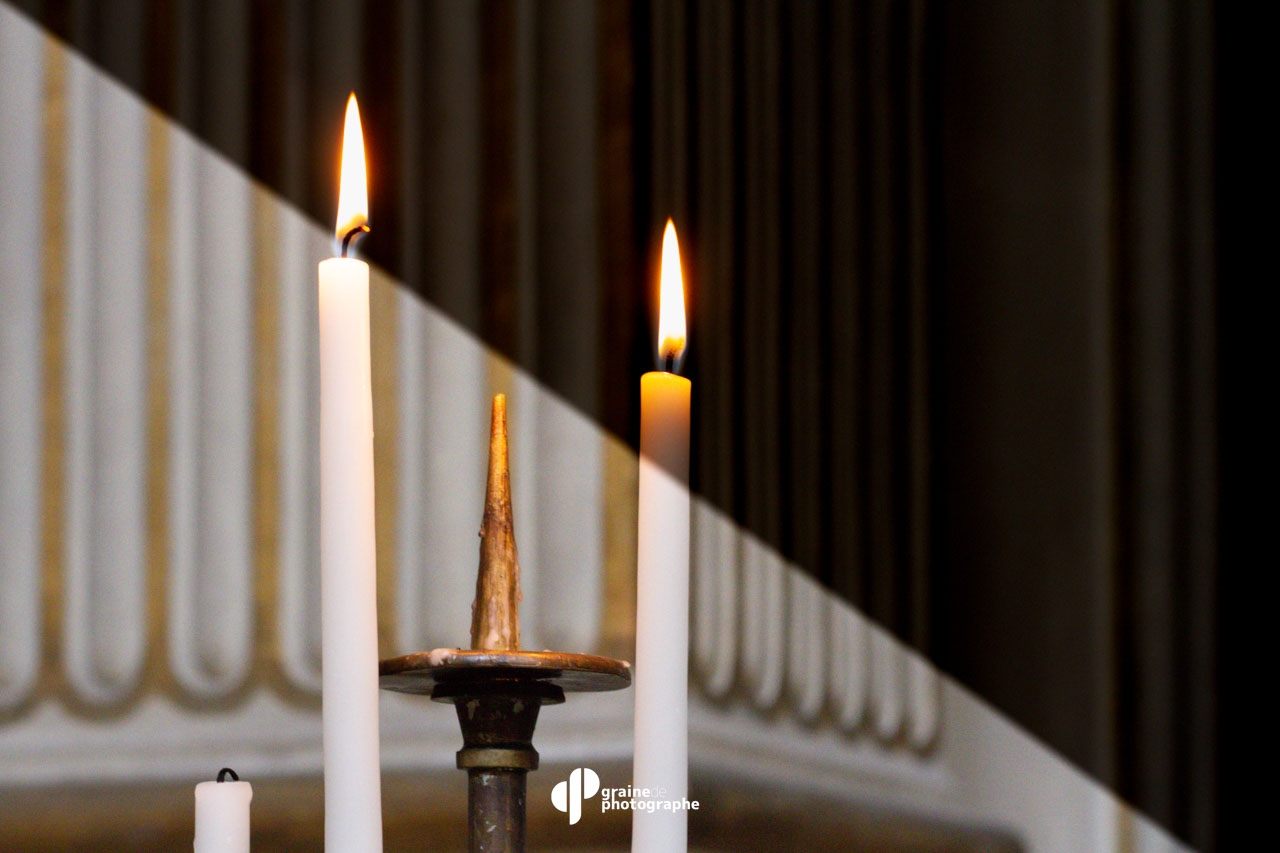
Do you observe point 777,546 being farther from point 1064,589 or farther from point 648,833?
point 648,833

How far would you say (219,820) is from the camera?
1.19 ft

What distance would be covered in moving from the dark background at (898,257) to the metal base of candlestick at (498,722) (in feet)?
1.13

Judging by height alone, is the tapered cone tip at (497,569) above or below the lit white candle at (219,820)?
above

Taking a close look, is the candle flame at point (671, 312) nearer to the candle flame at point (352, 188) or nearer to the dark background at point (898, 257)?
the candle flame at point (352, 188)

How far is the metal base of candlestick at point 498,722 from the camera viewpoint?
0.35 meters

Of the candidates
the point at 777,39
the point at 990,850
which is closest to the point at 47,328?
the point at 777,39

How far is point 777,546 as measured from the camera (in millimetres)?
755
